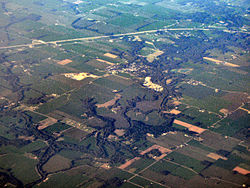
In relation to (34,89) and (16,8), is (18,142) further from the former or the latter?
(16,8)

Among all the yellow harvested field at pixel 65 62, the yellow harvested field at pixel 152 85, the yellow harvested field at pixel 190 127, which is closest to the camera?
the yellow harvested field at pixel 190 127

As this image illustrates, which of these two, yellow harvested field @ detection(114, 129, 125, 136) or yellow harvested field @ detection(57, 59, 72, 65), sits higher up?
yellow harvested field @ detection(114, 129, 125, 136)

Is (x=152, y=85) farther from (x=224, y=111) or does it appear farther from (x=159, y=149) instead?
→ (x=159, y=149)

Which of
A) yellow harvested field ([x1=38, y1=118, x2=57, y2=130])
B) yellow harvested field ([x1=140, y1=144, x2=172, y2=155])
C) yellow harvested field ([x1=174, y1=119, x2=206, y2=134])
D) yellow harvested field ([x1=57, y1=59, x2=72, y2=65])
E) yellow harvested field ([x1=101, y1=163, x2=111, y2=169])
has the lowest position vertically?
yellow harvested field ([x1=57, y1=59, x2=72, y2=65])

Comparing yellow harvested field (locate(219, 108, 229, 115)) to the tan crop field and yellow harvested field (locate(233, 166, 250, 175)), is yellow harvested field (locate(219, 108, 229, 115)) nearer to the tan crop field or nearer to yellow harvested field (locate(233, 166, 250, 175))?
yellow harvested field (locate(233, 166, 250, 175))

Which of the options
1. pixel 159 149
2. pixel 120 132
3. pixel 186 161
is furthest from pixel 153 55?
pixel 186 161

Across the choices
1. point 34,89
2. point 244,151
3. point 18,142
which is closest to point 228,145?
point 244,151

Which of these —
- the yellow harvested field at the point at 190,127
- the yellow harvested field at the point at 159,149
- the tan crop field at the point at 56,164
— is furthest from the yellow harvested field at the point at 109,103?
the tan crop field at the point at 56,164

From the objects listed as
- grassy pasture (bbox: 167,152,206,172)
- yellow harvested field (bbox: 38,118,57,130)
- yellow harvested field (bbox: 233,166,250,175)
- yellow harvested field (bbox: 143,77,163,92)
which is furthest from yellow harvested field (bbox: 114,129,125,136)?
yellow harvested field (bbox: 233,166,250,175)

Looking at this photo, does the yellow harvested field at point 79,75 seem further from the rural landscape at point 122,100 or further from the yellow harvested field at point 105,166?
the yellow harvested field at point 105,166
